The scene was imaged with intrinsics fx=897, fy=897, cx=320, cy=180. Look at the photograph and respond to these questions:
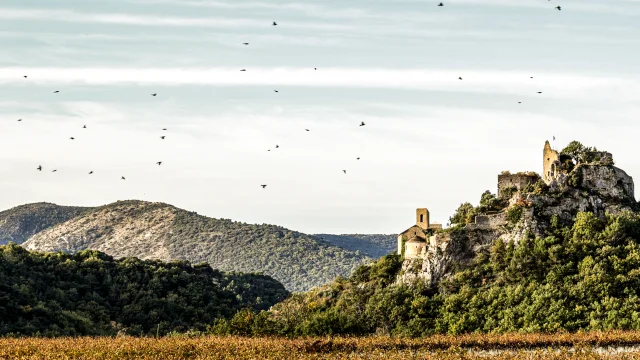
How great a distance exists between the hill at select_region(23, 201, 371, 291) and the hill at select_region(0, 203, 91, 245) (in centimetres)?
548

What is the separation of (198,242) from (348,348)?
366ft

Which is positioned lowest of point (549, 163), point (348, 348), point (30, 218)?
point (348, 348)

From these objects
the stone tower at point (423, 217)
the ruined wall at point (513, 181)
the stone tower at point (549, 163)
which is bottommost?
the stone tower at point (423, 217)

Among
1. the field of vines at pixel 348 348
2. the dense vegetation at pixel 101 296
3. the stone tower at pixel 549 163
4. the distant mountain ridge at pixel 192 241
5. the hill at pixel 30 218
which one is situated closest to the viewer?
the field of vines at pixel 348 348

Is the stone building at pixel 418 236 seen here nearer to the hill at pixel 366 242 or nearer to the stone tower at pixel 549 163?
the stone tower at pixel 549 163

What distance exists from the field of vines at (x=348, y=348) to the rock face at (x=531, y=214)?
584 inches

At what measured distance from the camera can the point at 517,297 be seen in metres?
58.9

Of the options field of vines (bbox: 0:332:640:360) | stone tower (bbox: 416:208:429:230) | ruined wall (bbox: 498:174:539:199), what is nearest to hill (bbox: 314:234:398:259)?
stone tower (bbox: 416:208:429:230)

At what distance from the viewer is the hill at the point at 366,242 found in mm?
184750

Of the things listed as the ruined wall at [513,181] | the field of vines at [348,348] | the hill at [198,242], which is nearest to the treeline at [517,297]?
the field of vines at [348,348]

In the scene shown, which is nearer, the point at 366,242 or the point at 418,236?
the point at 418,236

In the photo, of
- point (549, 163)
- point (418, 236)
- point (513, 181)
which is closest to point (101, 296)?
point (418, 236)

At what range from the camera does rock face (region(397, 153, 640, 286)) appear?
209 ft

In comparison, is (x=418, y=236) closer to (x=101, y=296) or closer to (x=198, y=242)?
(x=101, y=296)
